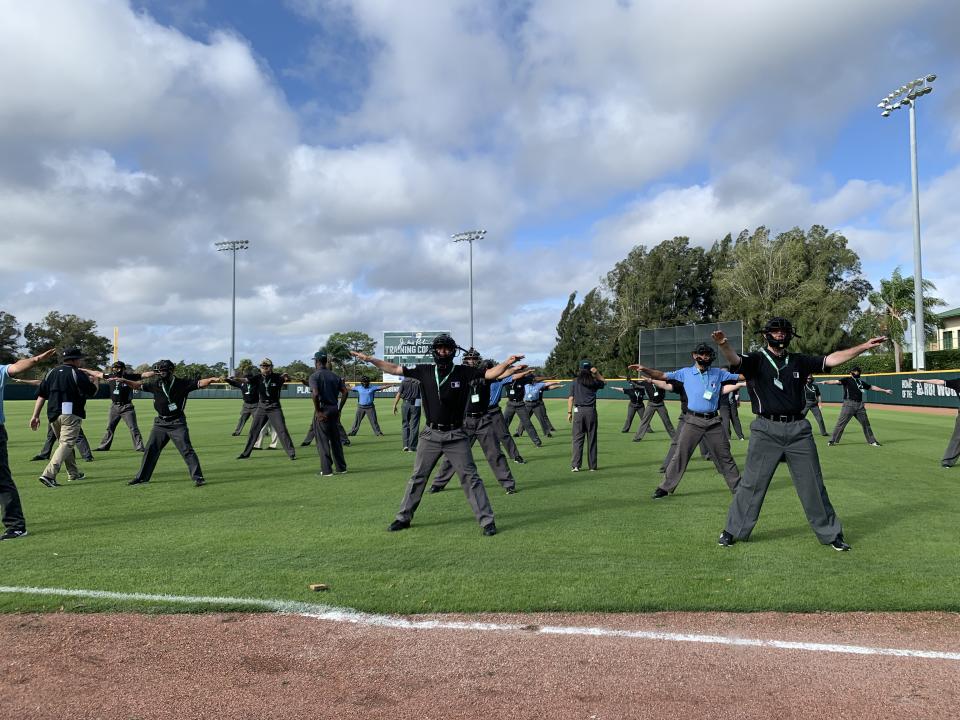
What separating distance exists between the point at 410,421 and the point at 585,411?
5.17 meters

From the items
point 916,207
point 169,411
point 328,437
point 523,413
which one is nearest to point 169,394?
point 169,411

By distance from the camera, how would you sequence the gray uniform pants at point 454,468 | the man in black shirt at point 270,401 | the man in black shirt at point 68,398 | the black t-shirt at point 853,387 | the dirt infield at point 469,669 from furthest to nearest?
the black t-shirt at point 853,387 < the man in black shirt at point 270,401 < the man in black shirt at point 68,398 < the gray uniform pants at point 454,468 < the dirt infield at point 469,669

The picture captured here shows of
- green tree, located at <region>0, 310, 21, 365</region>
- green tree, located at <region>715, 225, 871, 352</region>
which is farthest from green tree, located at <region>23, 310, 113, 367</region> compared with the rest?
green tree, located at <region>715, 225, 871, 352</region>

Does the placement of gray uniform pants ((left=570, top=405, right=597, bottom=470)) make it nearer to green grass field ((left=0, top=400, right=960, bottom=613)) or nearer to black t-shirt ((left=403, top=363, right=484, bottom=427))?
green grass field ((left=0, top=400, right=960, bottom=613))

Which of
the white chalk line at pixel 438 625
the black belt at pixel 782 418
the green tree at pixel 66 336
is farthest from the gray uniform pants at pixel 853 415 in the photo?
the green tree at pixel 66 336

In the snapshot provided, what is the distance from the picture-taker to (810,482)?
6078 mm

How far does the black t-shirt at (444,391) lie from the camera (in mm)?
7035

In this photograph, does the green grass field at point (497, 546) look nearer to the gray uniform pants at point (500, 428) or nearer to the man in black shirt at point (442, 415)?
the man in black shirt at point (442, 415)

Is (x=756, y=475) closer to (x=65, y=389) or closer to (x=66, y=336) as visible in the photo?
(x=65, y=389)

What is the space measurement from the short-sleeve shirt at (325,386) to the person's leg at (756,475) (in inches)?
277

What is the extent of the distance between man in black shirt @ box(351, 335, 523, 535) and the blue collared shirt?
9.24ft

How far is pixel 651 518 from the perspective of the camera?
302 inches

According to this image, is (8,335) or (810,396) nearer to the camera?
(810,396)

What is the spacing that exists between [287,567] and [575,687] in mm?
3020
